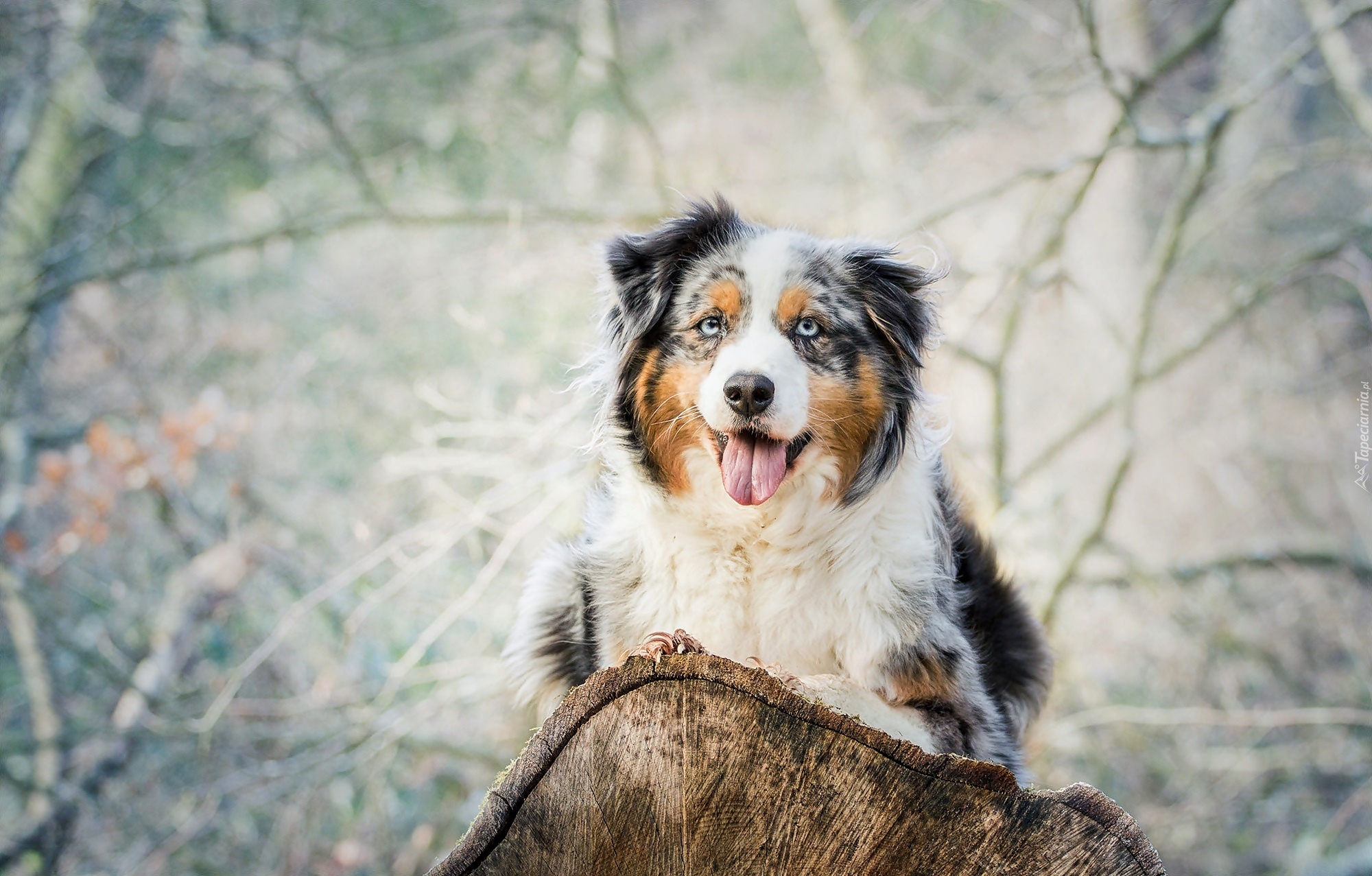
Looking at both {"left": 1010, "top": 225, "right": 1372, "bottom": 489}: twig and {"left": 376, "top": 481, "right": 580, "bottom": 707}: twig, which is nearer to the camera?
{"left": 376, "top": 481, "right": 580, "bottom": 707}: twig

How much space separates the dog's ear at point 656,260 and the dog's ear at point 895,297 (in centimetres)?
40

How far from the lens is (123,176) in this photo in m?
8.65

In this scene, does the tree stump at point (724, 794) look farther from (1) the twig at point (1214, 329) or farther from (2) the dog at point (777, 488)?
(1) the twig at point (1214, 329)

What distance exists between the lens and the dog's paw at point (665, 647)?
187 cm

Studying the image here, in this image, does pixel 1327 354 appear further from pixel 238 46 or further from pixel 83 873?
pixel 83 873

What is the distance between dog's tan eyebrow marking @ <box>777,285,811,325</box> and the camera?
9.14 feet

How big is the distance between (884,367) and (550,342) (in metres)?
3.87

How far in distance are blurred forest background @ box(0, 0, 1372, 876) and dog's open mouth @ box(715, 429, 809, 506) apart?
229 cm

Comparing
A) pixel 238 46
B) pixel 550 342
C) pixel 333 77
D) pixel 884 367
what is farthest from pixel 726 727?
pixel 238 46

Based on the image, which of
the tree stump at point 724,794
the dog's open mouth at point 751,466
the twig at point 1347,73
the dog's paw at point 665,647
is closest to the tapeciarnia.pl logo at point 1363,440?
the twig at point 1347,73

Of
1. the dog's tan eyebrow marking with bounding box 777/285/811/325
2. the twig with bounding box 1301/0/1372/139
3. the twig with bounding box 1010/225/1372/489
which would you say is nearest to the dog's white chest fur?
the dog's tan eyebrow marking with bounding box 777/285/811/325

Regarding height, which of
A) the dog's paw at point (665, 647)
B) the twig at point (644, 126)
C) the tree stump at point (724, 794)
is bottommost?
the tree stump at point (724, 794)

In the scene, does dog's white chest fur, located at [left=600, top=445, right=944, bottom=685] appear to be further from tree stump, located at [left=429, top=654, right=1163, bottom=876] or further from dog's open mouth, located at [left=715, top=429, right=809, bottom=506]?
tree stump, located at [left=429, top=654, right=1163, bottom=876]

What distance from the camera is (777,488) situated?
2.69 m
